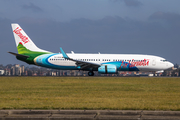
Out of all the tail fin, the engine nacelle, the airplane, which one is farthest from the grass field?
the tail fin

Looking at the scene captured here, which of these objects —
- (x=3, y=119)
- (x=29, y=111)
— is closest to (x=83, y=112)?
(x=29, y=111)

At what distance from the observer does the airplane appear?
46.0 metres

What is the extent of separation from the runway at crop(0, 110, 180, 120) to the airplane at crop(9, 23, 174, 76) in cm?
3259

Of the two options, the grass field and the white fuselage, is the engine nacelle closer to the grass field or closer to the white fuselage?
the white fuselage

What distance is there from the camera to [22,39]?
4888cm

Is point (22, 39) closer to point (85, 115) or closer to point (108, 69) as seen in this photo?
point (108, 69)

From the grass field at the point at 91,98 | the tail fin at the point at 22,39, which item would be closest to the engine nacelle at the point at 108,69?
the tail fin at the point at 22,39

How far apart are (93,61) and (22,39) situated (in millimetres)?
12143

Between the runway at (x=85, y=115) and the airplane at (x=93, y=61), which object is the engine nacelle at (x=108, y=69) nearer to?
the airplane at (x=93, y=61)

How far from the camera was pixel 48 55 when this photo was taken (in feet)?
155

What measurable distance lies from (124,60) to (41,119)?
116ft

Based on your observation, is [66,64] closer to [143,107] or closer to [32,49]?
[32,49]

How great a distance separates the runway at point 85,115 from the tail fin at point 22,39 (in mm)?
36451

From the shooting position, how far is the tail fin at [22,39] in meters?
48.3
